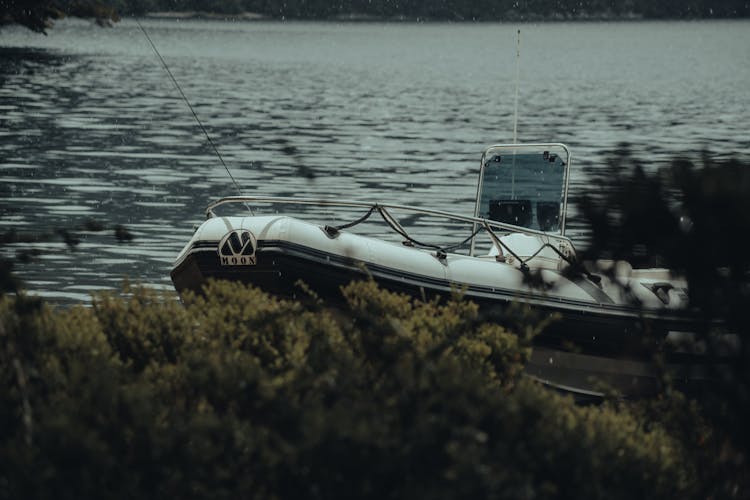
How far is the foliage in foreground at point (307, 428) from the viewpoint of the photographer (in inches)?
141

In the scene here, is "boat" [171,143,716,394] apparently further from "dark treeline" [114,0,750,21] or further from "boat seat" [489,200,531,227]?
"dark treeline" [114,0,750,21]

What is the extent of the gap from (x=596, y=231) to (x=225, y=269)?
154 inches

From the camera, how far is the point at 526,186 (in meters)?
9.47

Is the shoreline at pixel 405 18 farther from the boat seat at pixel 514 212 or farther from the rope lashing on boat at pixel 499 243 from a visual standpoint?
the rope lashing on boat at pixel 499 243

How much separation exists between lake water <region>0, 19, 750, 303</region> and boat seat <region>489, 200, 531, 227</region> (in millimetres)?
1126

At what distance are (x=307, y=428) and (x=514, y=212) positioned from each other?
603cm

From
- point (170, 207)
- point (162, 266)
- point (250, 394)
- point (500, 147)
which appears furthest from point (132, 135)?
point (250, 394)

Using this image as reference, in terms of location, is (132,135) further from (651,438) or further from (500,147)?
(651,438)

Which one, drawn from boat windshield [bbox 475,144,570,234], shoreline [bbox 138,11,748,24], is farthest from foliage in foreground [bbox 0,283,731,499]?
shoreline [bbox 138,11,748,24]

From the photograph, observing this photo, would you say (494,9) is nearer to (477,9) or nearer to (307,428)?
(477,9)

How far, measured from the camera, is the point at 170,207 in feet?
60.5

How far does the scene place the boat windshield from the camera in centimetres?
931

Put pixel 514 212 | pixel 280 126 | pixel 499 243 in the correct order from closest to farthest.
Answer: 1. pixel 499 243
2. pixel 514 212
3. pixel 280 126

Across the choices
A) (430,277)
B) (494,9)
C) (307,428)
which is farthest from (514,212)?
(494,9)
